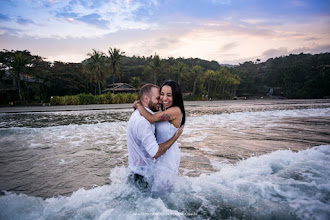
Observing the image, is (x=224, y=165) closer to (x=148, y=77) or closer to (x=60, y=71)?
(x=60, y=71)

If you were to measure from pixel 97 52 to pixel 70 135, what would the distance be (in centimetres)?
4067

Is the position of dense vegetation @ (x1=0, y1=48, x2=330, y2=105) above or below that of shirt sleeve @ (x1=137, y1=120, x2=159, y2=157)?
above

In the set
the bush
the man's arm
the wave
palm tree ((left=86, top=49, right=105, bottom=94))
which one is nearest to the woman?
the man's arm

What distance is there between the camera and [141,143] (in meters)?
2.66

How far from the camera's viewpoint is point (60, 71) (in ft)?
139

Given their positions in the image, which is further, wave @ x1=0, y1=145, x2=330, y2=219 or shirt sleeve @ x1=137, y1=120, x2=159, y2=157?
wave @ x1=0, y1=145, x2=330, y2=219

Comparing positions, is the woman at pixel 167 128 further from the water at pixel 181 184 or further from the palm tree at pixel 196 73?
the palm tree at pixel 196 73

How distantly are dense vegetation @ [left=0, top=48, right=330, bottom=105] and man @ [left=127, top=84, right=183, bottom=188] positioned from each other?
31.1 meters

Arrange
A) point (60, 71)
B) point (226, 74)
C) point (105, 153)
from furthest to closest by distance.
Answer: point (226, 74), point (60, 71), point (105, 153)

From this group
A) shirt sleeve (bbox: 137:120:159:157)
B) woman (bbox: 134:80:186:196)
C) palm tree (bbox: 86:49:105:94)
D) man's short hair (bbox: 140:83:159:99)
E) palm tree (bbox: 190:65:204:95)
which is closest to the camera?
shirt sleeve (bbox: 137:120:159:157)

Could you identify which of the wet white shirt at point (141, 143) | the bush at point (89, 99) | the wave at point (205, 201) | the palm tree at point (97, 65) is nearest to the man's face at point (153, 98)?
the wet white shirt at point (141, 143)

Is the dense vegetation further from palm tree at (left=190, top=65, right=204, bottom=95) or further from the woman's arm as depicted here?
the woman's arm

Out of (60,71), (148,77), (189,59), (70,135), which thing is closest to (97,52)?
(60,71)

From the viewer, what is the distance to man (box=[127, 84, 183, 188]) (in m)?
2.41
